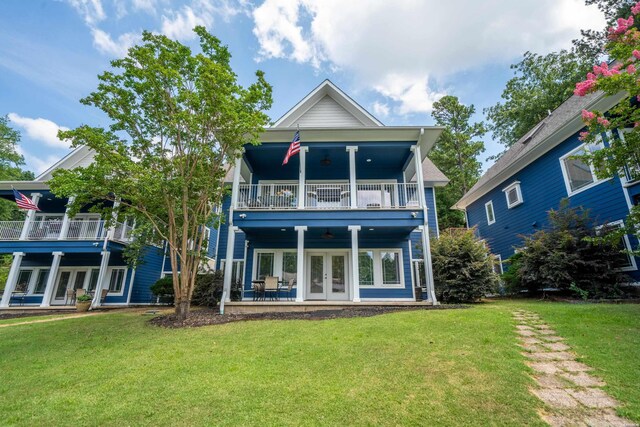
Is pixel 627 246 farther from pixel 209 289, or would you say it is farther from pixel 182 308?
pixel 209 289

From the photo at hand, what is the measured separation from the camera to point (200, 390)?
11.3 feet

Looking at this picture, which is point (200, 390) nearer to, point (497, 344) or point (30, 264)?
point (497, 344)

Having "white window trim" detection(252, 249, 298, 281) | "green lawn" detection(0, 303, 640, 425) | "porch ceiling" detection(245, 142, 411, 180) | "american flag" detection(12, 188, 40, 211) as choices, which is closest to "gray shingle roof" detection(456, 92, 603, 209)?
"porch ceiling" detection(245, 142, 411, 180)

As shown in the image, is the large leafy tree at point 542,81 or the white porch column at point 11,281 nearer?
the white porch column at point 11,281

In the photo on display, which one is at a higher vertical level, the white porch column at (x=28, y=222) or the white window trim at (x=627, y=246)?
the white porch column at (x=28, y=222)

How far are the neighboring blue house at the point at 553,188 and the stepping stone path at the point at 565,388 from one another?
4332 mm

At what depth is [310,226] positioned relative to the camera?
398 inches

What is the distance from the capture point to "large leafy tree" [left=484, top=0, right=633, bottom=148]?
19.0m

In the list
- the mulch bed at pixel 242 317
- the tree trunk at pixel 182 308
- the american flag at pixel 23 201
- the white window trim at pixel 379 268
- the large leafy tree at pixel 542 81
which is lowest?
the mulch bed at pixel 242 317

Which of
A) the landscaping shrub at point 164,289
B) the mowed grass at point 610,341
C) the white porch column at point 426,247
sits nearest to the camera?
the mowed grass at point 610,341

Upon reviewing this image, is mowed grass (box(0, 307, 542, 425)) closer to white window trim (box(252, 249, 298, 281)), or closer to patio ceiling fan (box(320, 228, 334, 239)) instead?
patio ceiling fan (box(320, 228, 334, 239))

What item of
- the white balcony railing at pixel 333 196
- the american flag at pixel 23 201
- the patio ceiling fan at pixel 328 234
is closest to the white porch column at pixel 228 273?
the white balcony railing at pixel 333 196

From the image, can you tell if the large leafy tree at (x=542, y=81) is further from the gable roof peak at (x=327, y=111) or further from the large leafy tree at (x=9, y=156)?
the large leafy tree at (x=9, y=156)

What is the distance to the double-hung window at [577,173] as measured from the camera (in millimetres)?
9742
